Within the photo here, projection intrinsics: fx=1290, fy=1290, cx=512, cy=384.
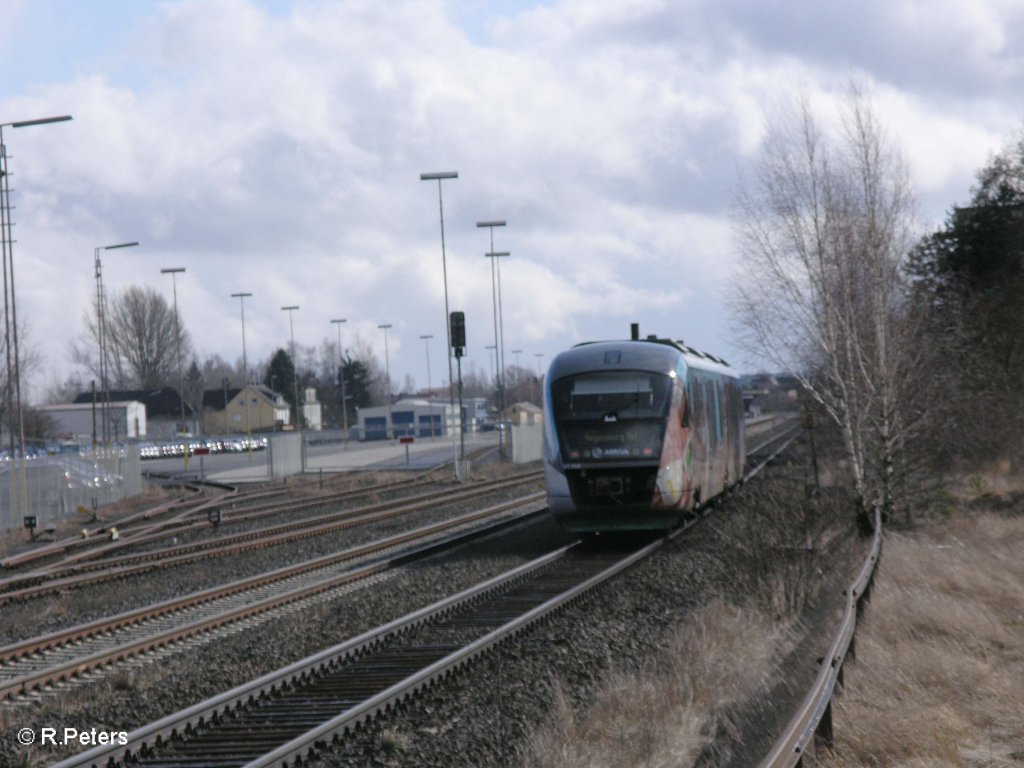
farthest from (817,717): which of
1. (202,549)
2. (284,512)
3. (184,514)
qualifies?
(184,514)

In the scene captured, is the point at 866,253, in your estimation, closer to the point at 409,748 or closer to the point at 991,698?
the point at 991,698

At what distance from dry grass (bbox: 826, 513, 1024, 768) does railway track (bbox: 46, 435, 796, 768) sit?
332 cm

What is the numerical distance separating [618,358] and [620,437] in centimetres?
131

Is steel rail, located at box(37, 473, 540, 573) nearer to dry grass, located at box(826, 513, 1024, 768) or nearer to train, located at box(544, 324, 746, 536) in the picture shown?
train, located at box(544, 324, 746, 536)

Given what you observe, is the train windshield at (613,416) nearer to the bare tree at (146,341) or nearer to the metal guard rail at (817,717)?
the metal guard rail at (817,717)

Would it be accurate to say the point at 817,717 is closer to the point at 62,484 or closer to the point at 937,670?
the point at 937,670

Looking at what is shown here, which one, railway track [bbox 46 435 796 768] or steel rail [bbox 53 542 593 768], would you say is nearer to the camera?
steel rail [bbox 53 542 593 768]

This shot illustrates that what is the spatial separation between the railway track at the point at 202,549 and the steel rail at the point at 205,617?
2491 mm

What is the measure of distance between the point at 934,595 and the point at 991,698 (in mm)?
4753

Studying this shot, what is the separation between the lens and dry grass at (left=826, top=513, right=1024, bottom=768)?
24.8 feet

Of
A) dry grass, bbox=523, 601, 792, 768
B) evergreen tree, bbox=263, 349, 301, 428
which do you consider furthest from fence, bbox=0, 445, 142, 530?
evergreen tree, bbox=263, 349, 301, 428

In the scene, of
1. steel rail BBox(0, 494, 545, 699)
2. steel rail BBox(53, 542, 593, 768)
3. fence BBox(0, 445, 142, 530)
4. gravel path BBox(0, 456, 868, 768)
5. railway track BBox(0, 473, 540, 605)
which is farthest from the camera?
fence BBox(0, 445, 142, 530)

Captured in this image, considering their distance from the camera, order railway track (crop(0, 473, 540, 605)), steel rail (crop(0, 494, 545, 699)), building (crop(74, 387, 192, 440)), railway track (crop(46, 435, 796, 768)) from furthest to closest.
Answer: building (crop(74, 387, 192, 440)), railway track (crop(0, 473, 540, 605)), steel rail (crop(0, 494, 545, 699)), railway track (crop(46, 435, 796, 768))

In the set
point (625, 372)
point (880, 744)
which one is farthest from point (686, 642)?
point (625, 372)
